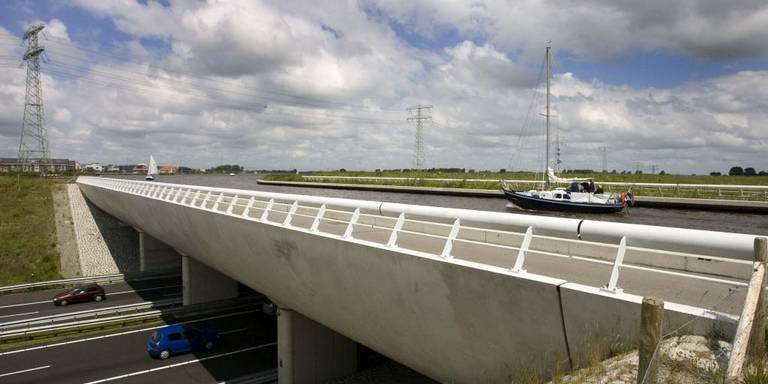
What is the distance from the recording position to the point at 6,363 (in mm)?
19938

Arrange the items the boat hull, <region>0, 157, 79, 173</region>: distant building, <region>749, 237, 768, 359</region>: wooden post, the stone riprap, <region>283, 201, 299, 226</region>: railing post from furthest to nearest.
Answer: <region>0, 157, 79, 173</region>: distant building → the stone riprap → the boat hull → <region>283, 201, 299, 226</region>: railing post → <region>749, 237, 768, 359</region>: wooden post

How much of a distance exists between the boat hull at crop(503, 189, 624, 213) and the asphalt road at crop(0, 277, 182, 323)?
27741mm

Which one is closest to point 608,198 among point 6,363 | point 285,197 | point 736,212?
point 736,212

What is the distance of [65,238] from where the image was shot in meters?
42.6

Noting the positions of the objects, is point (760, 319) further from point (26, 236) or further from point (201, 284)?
point (26, 236)

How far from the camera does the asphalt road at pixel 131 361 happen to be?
18172 mm

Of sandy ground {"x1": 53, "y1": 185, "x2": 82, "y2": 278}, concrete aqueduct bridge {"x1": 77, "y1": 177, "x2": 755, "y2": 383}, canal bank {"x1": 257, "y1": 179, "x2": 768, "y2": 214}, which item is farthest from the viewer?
sandy ground {"x1": 53, "y1": 185, "x2": 82, "y2": 278}

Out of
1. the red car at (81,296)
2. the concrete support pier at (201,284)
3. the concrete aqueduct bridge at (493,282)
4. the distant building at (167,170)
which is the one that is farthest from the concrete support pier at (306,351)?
the distant building at (167,170)

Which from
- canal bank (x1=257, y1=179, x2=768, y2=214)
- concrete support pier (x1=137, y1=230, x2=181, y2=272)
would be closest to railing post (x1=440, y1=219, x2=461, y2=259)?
canal bank (x1=257, y1=179, x2=768, y2=214)

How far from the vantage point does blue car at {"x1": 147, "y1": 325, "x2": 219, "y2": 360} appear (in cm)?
1988

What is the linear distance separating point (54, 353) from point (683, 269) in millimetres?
25245

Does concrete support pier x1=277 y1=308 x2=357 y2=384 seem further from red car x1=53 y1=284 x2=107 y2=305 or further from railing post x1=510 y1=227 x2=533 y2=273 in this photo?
red car x1=53 y1=284 x2=107 y2=305

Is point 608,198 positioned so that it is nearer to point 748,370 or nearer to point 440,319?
point 440,319

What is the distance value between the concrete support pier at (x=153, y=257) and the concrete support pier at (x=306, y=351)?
25.6 m
